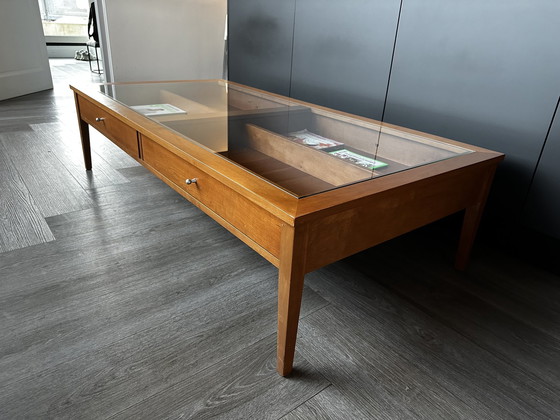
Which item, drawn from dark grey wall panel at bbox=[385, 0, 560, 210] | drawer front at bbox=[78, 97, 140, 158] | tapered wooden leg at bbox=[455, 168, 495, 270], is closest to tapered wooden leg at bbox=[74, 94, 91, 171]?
drawer front at bbox=[78, 97, 140, 158]

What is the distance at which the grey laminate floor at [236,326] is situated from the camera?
2.52 ft

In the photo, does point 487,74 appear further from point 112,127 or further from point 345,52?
point 112,127

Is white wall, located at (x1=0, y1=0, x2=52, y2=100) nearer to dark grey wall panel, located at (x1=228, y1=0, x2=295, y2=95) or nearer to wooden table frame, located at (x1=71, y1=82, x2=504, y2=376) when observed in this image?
dark grey wall panel, located at (x1=228, y1=0, x2=295, y2=95)

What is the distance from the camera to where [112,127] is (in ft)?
4.30

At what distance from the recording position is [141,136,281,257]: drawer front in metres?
0.72

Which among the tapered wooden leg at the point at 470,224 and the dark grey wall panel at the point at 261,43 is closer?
the tapered wooden leg at the point at 470,224

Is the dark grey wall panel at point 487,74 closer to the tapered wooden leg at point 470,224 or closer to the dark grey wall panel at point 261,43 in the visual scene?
the tapered wooden leg at point 470,224

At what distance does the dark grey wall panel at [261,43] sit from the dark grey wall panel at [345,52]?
8cm

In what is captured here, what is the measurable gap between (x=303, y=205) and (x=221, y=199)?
23cm

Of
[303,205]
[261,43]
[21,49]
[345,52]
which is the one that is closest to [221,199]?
[303,205]

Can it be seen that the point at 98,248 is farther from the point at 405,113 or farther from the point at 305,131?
the point at 405,113

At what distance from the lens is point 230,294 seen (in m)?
1.06

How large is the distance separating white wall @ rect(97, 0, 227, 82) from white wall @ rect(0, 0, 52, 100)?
1152 millimetres

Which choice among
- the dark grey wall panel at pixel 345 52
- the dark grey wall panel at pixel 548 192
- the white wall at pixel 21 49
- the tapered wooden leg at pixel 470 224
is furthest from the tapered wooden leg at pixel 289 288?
the white wall at pixel 21 49
